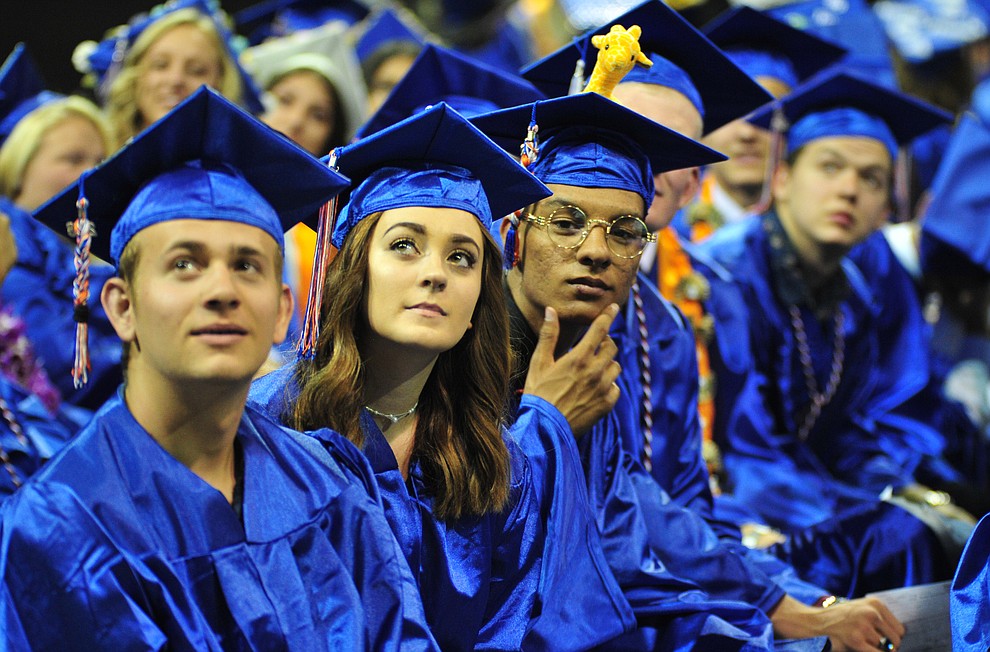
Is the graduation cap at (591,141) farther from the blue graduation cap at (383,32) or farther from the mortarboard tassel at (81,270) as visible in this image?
the blue graduation cap at (383,32)

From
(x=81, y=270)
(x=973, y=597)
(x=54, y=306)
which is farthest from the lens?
(x=54, y=306)

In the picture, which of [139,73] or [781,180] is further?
[781,180]

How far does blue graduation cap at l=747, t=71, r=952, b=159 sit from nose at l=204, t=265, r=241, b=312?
267 centimetres

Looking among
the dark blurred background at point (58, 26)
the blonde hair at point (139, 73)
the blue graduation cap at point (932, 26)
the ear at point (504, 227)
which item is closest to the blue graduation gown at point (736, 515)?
the ear at point (504, 227)

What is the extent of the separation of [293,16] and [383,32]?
0.44 meters

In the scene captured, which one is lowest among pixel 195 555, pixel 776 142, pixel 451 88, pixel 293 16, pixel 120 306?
pixel 195 555

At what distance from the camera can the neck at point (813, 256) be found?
3990 millimetres

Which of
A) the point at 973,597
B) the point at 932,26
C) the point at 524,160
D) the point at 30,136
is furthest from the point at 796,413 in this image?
the point at 932,26

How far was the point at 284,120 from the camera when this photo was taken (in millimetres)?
4625

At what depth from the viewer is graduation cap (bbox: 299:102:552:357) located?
2.05 m

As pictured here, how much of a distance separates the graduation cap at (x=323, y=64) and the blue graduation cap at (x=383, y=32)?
1.60 feet

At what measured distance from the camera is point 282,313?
6.07 feet

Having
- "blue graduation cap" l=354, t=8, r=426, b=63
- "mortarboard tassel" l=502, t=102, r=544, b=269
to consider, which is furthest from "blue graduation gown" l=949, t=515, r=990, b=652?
"blue graduation cap" l=354, t=8, r=426, b=63

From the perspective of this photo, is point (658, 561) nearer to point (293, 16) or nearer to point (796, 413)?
point (796, 413)
